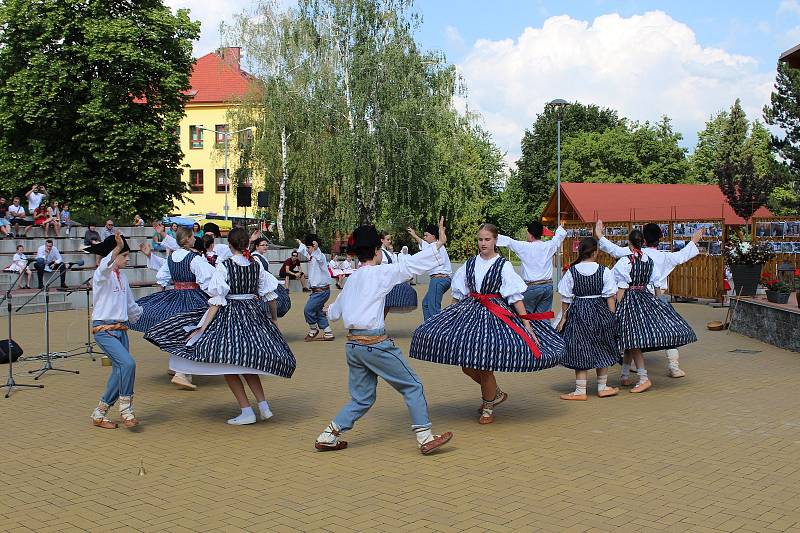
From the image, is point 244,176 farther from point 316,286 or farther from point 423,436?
point 423,436

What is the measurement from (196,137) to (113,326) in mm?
59669

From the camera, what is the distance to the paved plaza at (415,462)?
5.89 m

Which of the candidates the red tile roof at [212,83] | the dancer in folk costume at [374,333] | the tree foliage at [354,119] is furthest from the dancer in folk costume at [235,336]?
the red tile roof at [212,83]

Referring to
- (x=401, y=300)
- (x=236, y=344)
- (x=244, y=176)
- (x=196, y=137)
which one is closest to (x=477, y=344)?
(x=236, y=344)

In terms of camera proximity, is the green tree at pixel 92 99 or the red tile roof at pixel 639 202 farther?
the red tile roof at pixel 639 202

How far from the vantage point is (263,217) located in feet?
149

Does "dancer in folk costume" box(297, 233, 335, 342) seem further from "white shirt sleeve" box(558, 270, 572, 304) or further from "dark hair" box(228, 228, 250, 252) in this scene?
"dark hair" box(228, 228, 250, 252)

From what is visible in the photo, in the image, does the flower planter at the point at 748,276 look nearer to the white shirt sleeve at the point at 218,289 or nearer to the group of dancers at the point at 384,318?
the group of dancers at the point at 384,318

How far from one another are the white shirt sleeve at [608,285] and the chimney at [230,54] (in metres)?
35.2

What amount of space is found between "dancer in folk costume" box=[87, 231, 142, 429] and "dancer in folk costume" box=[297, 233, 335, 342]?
22.6ft

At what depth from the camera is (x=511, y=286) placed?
8531 millimetres

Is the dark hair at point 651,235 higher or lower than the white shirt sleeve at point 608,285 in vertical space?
higher

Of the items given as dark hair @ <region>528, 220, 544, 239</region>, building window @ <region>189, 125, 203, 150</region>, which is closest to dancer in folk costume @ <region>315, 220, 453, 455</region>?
dark hair @ <region>528, 220, 544, 239</region>

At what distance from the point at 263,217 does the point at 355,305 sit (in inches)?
1513
